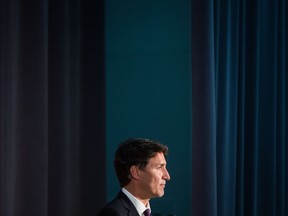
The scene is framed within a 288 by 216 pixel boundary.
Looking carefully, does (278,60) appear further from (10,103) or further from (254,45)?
(10,103)

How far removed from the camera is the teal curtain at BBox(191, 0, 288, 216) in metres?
2.55

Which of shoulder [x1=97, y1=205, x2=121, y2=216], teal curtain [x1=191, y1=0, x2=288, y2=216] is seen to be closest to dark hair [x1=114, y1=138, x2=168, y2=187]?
shoulder [x1=97, y1=205, x2=121, y2=216]

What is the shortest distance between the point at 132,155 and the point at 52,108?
0.61m

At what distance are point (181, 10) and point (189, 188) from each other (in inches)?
41.1

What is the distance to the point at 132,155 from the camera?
185cm

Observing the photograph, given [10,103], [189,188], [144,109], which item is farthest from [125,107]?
[10,103]

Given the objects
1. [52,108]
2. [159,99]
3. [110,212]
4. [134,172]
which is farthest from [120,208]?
[159,99]

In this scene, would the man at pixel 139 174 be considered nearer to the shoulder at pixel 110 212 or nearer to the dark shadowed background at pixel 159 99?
the shoulder at pixel 110 212

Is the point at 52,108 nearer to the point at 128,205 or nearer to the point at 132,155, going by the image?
the point at 132,155

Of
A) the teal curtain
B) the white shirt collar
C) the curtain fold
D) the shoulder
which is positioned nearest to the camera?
the shoulder

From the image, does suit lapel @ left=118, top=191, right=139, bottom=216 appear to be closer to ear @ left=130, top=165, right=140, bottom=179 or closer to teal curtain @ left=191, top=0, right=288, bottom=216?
ear @ left=130, top=165, right=140, bottom=179

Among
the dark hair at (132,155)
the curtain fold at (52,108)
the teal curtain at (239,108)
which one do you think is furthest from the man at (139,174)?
the teal curtain at (239,108)

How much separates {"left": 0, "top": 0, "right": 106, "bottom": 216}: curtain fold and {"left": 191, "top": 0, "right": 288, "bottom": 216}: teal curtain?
54 centimetres

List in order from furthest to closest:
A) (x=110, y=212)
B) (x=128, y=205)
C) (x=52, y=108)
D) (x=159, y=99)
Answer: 1. (x=159, y=99)
2. (x=52, y=108)
3. (x=128, y=205)
4. (x=110, y=212)
